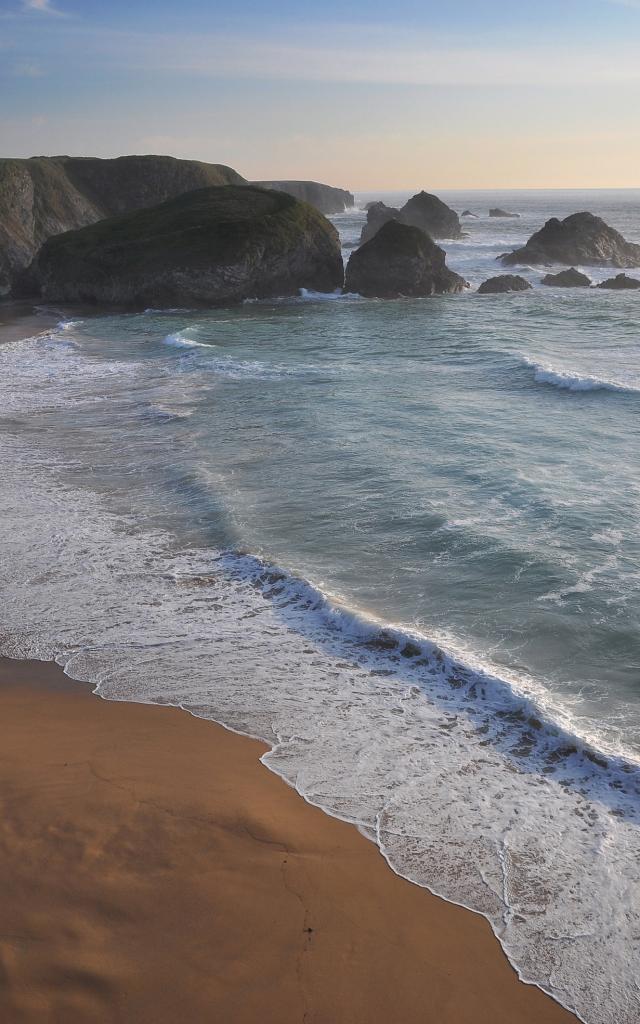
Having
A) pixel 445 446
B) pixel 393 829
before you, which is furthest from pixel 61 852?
pixel 445 446

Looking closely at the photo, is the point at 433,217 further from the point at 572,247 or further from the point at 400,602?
the point at 400,602

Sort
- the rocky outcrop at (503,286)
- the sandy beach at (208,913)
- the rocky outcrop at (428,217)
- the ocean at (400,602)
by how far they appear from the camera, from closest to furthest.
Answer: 1. the sandy beach at (208,913)
2. the ocean at (400,602)
3. the rocky outcrop at (503,286)
4. the rocky outcrop at (428,217)

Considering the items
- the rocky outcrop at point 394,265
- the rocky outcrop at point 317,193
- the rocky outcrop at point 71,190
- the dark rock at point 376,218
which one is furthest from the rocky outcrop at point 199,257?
the rocky outcrop at point 317,193

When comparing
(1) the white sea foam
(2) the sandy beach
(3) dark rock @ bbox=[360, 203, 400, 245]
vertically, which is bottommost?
(2) the sandy beach

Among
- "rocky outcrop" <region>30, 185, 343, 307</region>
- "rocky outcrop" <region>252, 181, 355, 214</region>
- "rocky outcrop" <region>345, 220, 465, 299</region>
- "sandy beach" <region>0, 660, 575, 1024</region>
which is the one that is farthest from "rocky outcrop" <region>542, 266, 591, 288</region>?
"rocky outcrop" <region>252, 181, 355, 214</region>

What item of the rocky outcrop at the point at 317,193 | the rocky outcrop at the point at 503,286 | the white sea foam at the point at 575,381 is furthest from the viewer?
the rocky outcrop at the point at 317,193

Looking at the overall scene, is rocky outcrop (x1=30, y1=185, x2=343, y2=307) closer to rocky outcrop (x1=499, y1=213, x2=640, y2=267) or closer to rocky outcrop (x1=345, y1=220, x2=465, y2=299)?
rocky outcrop (x1=345, y1=220, x2=465, y2=299)

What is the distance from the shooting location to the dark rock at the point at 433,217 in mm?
90125

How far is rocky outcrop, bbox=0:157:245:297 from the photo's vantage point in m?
55.1

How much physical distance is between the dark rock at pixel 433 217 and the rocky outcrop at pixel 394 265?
43550 mm

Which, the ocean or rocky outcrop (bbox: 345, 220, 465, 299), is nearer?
the ocean

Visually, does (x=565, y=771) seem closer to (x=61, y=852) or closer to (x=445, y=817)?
(x=445, y=817)

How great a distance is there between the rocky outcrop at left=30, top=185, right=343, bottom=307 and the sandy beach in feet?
135

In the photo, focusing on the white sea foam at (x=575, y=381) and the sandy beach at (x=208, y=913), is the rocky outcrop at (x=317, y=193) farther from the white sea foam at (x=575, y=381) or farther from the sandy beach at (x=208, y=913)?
the sandy beach at (x=208, y=913)
